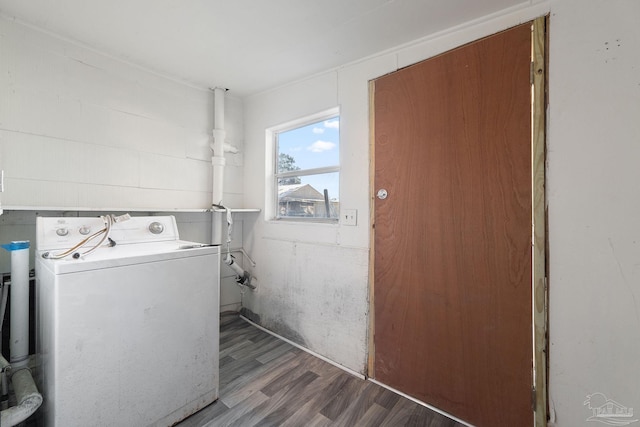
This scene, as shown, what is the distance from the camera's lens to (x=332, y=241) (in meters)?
1.96

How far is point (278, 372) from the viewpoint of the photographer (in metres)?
1.81

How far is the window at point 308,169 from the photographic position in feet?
6.79

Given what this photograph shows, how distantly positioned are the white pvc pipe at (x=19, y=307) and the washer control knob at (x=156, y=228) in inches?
21.6

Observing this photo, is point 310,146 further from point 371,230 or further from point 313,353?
point 313,353

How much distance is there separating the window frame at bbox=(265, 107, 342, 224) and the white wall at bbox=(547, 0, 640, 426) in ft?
4.11

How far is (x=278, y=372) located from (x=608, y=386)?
1733 mm

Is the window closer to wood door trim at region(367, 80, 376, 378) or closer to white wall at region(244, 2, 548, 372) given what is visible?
white wall at region(244, 2, 548, 372)

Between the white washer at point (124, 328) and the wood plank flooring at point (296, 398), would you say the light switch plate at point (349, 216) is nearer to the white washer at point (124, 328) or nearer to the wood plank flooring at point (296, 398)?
the white washer at point (124, 328)

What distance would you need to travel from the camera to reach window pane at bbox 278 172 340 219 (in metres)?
2.07

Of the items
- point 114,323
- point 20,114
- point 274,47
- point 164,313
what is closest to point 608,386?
point 164,313

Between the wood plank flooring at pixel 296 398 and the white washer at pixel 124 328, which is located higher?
the white washer at pixel 124 328

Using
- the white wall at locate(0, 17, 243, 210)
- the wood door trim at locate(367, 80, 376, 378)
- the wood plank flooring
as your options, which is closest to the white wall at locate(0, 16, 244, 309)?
the white wall at locate(0, 17, 243, 210)

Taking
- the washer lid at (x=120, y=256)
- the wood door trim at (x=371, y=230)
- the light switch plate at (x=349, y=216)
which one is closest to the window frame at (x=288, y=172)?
the light switch plate at (x=349, y=216)

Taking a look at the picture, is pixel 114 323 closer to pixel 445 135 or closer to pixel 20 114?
pixel 20 114
